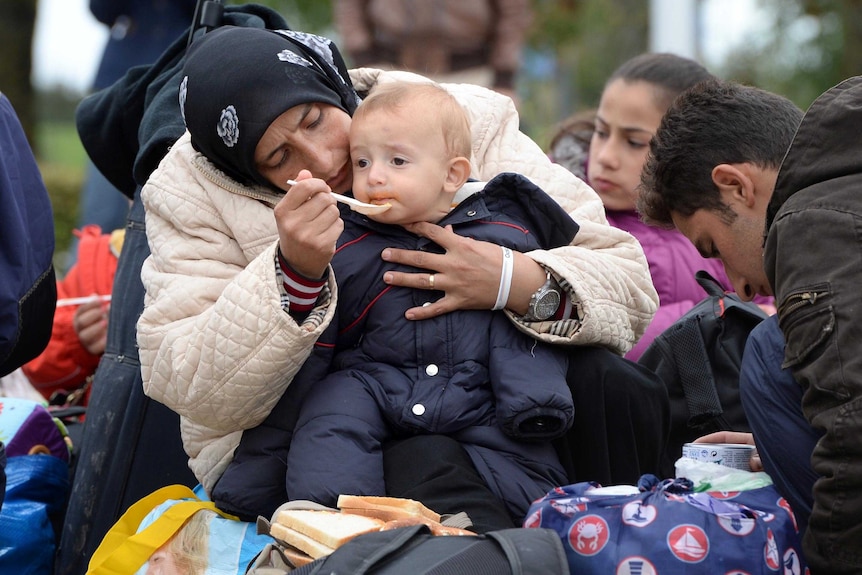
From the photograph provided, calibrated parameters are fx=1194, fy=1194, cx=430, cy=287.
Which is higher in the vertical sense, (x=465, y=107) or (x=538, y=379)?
(x=465, y=107)

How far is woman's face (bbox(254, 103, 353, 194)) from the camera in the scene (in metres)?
2.73

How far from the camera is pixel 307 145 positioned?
2734 mm

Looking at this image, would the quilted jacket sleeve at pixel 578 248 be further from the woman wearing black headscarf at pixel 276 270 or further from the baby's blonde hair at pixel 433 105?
the baby's blonde hair at pixel 433 105

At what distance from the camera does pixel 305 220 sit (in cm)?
239

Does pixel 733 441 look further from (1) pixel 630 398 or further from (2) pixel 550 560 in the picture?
(2) pixel 550 560

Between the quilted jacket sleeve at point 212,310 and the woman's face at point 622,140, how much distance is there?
145 cm

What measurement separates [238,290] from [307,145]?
43cm

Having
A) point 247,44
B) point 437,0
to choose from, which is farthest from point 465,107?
point 437,0

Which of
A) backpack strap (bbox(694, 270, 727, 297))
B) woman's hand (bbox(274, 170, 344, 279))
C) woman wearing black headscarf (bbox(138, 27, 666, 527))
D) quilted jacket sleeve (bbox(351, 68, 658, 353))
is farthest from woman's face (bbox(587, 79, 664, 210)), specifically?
woman's hand (bbox(274, 170, 344, 279))

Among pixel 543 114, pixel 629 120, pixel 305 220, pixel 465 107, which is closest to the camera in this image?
pixel 305 220

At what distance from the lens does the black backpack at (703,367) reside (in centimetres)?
297

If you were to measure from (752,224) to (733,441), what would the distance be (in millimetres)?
494

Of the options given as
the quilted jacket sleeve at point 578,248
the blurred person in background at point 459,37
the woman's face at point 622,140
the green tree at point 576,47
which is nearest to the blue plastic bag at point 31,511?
the quilted jacket sleeve at point 578,248

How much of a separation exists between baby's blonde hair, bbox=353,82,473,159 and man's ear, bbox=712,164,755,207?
569mm
